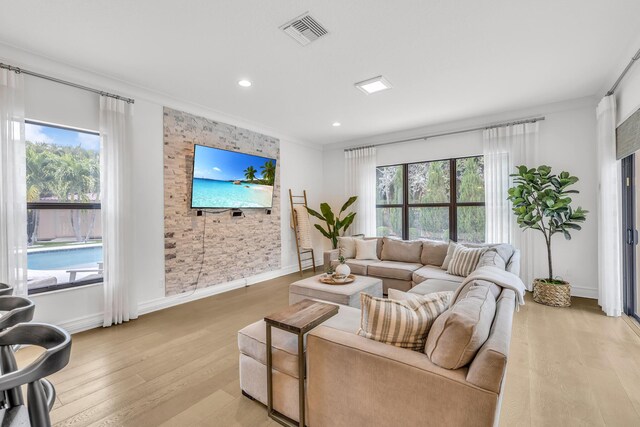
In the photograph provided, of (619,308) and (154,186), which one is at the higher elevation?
(154,186)

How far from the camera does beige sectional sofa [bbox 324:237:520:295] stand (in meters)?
3.66

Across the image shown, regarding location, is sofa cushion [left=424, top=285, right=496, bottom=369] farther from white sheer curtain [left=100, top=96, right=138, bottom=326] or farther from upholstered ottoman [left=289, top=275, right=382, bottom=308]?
white sheer curtain [left=100, top=96, right=138, bottom=326]

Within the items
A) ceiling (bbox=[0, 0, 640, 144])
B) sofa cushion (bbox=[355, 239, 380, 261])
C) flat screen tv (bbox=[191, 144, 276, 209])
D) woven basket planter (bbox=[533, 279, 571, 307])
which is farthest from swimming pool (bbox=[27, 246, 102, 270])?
woven basket planter (bbox=[533, 279, 571, 307])

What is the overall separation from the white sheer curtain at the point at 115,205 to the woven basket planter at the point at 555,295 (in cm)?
528

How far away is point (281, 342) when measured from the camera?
184 centimetres

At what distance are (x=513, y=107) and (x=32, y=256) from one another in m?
6.40

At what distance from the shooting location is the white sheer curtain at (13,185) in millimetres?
2605

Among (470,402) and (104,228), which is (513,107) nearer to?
(470,402)

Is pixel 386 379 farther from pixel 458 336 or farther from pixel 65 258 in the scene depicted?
pixel 65 258

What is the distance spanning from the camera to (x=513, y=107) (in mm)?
4348

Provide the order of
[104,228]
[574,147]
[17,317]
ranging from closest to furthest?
1. [17,317]
2. [104,228]
3. [574,147]

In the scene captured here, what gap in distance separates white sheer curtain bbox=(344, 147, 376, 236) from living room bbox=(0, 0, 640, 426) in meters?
0.62

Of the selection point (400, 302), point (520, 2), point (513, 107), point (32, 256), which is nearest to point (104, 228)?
point (32, 256)

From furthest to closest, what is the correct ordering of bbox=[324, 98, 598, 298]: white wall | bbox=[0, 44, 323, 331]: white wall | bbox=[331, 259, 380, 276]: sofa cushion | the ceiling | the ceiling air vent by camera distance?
bbox=[331, 259, 380, 276]: sofa cushion → bbox=[324, 98, 598, 298]: white wall → bbox=[0, 44, 323, 331]: white wall → the ceiling air vent → the ceiling
